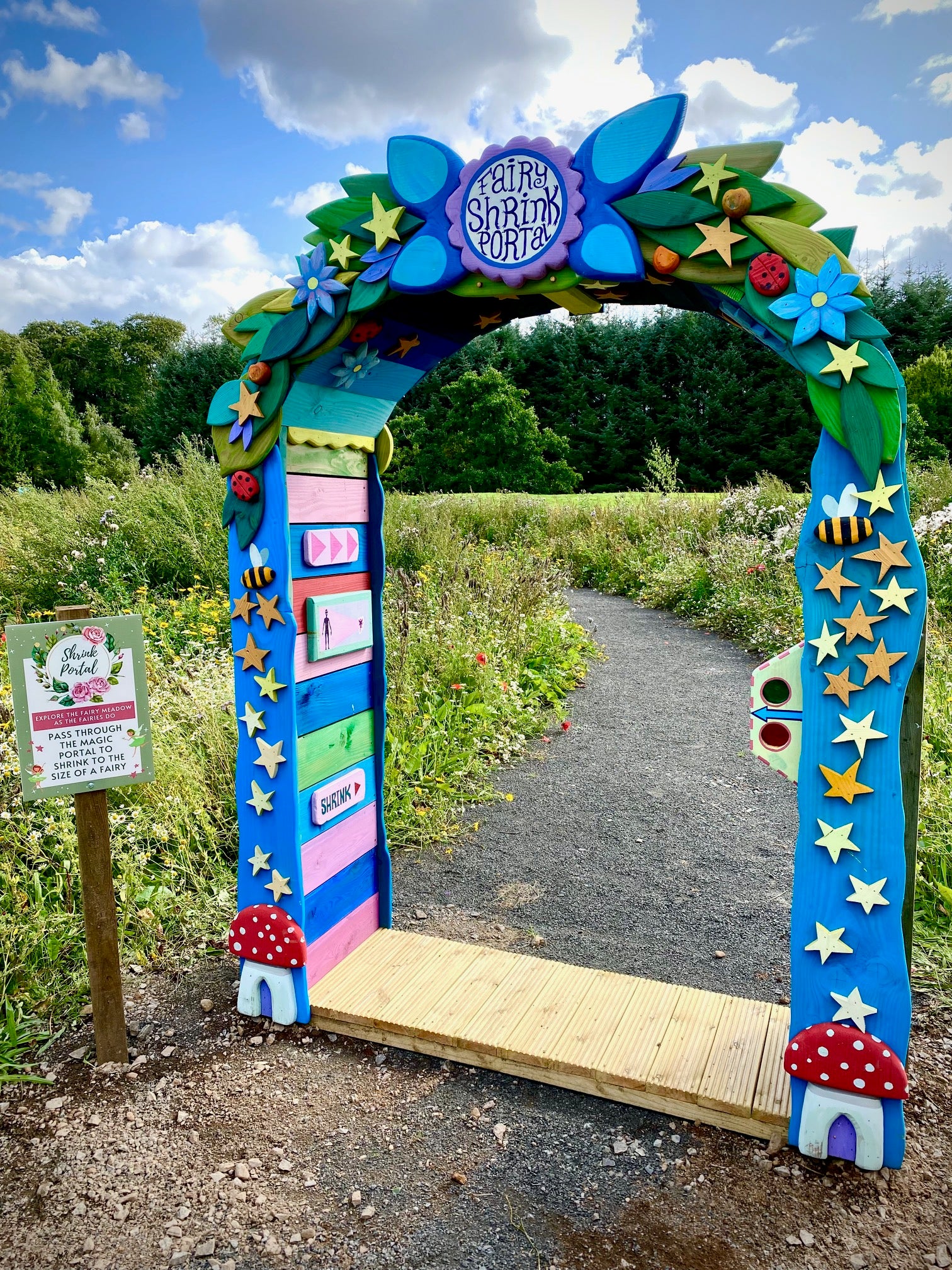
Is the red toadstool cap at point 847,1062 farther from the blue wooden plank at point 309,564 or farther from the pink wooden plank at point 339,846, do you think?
the blue wooden plank at point 309,564

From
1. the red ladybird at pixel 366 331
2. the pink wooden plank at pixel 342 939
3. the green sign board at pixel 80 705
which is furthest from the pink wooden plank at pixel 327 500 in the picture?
the pink wooden plank at pixel 342 939

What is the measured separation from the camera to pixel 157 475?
25.2 ft

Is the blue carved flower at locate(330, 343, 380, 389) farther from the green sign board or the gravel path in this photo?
the gravel path

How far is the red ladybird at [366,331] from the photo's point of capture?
7.44ft

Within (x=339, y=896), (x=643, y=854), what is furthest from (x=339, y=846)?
(x=643, y=854)

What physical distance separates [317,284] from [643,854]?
2763 mm

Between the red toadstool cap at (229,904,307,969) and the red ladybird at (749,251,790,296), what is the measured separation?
2083 millimetres

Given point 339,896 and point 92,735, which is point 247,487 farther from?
point 339,896

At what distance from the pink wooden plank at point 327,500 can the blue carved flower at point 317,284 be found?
472 mm

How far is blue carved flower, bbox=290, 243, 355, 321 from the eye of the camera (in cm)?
215

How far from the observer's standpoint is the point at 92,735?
230 cm

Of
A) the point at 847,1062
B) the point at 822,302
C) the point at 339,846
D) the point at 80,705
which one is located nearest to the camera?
the point at 822,302

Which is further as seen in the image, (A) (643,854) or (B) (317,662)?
(A) (643,854)

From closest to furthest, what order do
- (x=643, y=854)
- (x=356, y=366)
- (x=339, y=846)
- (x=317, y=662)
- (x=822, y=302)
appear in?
(x=822, y=302) → (x=356, y=366) → (x=317, y=662) → (x=339, y=846) → (x=643, y=854)
